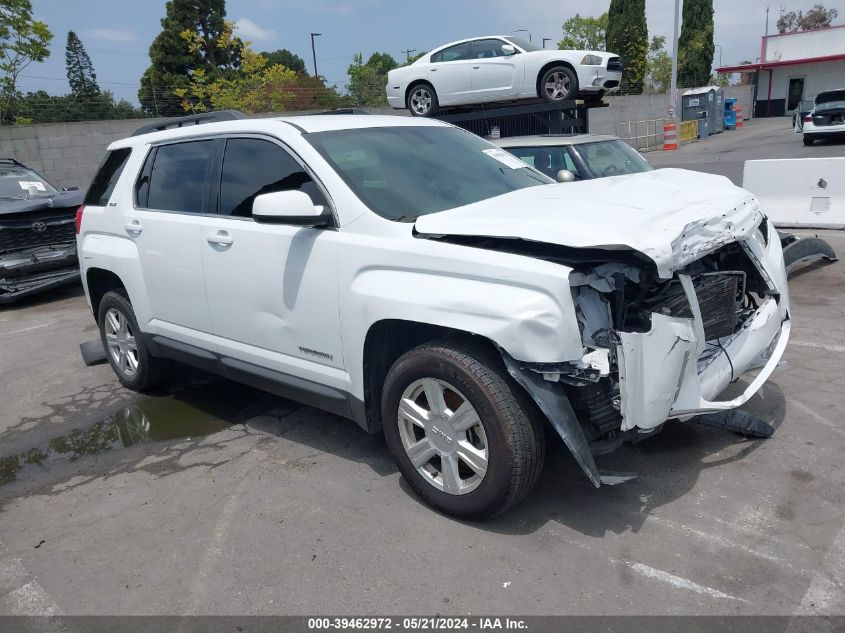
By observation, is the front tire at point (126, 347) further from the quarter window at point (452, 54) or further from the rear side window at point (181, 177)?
the quarter window at point (452, 54)

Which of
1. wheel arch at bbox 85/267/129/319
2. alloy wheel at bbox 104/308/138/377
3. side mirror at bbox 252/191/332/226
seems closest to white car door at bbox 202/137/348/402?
side mirror at bbox 252/191/332/226

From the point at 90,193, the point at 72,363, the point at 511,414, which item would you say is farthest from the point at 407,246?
the point at 72,363

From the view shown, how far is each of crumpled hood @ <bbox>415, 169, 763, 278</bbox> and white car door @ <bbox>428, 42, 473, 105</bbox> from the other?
807 cm

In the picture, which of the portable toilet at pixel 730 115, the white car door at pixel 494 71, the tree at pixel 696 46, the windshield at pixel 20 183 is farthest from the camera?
the tree at pixel 696 46

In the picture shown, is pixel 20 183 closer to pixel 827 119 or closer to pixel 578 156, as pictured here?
pixel 578 156

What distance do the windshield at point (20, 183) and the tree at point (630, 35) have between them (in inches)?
1429

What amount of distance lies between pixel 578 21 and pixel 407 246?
5867cm

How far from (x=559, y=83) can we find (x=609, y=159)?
118 inches

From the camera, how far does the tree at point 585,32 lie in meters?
54.7

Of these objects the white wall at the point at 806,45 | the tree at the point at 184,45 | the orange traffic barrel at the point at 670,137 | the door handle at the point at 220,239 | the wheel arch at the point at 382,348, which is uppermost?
the tree at the point at 184,45

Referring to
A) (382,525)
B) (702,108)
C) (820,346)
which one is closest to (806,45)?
(702,108)

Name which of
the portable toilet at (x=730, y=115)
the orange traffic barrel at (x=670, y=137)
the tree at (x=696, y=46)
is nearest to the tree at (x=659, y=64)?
the tree at (x=696, y=46)

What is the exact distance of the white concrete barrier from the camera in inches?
345

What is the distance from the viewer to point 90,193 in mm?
5492
